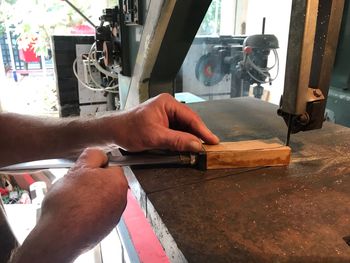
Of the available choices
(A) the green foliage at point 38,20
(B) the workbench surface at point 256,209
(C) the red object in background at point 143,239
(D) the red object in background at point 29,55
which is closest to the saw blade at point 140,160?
(B) the workbench surface at point 256,209

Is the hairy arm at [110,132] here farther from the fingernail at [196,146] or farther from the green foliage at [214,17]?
the green foliage at [214,17]

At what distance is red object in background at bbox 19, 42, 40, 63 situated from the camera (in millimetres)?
2980

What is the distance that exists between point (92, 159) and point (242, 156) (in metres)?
0.31

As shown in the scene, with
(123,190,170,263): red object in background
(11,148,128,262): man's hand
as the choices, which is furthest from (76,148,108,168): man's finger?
(123,190,170,263): red object in background

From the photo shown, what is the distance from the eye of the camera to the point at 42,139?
0.73m

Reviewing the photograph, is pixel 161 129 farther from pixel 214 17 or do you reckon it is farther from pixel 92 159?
pixel 214 17

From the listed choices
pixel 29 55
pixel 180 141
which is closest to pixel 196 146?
pixel 180 141

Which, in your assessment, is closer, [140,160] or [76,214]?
[76,214]

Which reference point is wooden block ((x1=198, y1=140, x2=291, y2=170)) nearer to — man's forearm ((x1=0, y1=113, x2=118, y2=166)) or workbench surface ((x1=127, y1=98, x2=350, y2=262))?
workbench surface ((x1=127, y1=98, x2=350, y2=262))

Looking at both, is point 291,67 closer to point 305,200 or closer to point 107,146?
point 305,200

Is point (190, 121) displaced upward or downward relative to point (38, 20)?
downward

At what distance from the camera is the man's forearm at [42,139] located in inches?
28.2

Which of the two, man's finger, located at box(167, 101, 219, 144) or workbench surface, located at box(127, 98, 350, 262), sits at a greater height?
man's finger, located at box(167, 101, 219, 144)

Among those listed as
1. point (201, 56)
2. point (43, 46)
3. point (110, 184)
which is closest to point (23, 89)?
point (43, 46)
